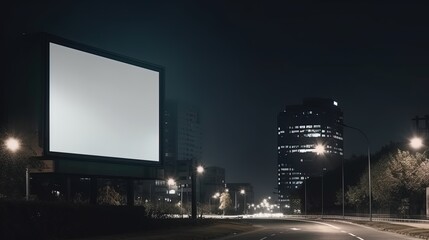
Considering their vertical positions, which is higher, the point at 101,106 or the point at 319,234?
the point at 101,106

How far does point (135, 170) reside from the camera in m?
58.4

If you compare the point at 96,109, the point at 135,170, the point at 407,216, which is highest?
the point at 96,109

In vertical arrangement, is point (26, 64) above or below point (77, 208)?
above

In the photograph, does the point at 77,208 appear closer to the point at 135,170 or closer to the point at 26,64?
the point at 26,64

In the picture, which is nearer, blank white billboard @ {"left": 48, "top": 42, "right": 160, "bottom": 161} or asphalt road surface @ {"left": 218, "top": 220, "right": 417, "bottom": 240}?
asphalt road surface @ {"left": 218, "top": 220, "right": 417, "bottom": 240}

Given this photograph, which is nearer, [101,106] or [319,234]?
[319,234]

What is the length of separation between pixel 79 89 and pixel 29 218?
15012 mm

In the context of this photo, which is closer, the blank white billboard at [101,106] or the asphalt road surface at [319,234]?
the asphalt road surface at [319,234]

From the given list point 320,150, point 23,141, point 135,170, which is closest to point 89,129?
point 23,141

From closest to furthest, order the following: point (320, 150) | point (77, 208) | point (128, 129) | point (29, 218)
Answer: point (29, 218), point (77, 208), point (128, 129), point (320, 150)

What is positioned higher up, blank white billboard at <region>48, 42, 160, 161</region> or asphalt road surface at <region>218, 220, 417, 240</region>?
blank white billboard at <region>48, 42, 160, 161</region>

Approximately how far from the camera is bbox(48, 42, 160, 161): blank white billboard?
158 feet

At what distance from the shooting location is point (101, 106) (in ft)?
172

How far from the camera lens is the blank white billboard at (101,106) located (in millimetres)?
48281
